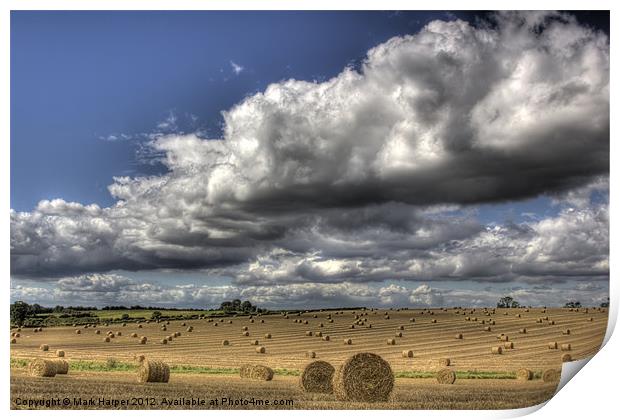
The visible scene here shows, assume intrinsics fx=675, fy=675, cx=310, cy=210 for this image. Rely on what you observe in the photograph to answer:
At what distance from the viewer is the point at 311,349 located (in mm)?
16641

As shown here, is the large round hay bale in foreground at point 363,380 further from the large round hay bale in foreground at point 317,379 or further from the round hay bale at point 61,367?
the round hay bale at point 61,367

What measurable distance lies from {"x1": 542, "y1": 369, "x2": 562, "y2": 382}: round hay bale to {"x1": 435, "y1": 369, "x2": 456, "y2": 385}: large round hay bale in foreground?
2.00m

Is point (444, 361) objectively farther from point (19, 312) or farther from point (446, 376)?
point (19, 312)

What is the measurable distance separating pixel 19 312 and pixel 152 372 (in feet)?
9.43

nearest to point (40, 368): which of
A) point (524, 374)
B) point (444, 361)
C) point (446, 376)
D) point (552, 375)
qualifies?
point (446, 376)

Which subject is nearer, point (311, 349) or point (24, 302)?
point (24, 302)

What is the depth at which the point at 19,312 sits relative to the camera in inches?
509

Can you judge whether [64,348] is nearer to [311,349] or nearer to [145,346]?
[145,346]

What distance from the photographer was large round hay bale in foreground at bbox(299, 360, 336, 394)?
525 inches

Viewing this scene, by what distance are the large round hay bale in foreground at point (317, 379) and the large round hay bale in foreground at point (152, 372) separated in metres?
2.94

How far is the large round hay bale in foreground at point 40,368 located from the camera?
1381cm
